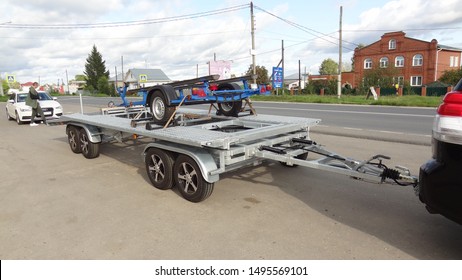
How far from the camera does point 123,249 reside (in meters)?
3.72

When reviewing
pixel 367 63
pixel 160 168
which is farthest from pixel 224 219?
pixel 367 63

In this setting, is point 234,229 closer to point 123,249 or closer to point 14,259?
point 123,249

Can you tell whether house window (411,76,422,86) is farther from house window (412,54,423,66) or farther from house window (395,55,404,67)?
house window (395,55,404,67)

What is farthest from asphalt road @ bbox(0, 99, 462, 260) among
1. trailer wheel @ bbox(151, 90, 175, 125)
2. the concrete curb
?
the concrete curb

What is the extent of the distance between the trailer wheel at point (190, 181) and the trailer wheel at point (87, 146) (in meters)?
3.26

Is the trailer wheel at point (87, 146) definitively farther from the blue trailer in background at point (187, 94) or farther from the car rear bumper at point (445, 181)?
the car rear bumper at point (445, 181)

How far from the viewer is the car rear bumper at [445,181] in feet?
9.50

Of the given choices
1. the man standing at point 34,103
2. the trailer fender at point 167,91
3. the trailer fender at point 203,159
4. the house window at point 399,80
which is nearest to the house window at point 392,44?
the house window at point 399,80

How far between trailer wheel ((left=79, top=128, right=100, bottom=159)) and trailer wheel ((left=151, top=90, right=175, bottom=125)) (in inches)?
91.1

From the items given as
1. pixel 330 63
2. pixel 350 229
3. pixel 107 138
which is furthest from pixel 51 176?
pixel 330 63

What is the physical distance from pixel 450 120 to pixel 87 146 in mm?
6965

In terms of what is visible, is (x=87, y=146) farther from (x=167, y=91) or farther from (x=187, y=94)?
(x=187, y=94)

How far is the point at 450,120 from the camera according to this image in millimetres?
2855
